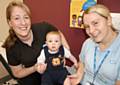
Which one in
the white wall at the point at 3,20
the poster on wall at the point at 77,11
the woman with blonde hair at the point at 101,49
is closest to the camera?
the woman with blonde hair at the point at 101,49

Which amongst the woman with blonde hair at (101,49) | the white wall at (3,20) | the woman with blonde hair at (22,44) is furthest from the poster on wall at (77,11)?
the white wall at (3,20)

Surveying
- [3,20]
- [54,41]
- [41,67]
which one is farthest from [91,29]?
[3,20]

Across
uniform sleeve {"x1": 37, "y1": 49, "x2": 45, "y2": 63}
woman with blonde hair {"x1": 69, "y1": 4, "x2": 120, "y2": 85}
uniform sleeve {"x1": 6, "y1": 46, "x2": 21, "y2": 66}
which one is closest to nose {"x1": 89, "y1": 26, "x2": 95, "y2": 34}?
woman with blonde hair {"x1": 69, "y1": 4, "x2": 120, "y2": 85}

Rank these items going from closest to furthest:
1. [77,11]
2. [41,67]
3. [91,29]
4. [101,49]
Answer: [91,29] < [101,49] < [41,67] < [77,11]

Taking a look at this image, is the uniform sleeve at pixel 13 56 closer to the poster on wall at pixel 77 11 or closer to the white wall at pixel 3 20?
the poster on wall at pixel 77 11

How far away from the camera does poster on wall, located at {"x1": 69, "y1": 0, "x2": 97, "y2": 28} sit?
2136 millimetres

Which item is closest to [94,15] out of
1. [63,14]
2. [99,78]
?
[99,78]

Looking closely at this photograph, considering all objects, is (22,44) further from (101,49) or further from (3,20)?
(3,20)

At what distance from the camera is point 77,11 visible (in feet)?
7.19

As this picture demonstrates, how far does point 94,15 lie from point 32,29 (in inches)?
26.9

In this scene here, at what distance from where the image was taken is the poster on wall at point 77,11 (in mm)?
2136

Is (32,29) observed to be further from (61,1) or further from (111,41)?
(111,41)

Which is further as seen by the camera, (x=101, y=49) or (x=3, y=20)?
(x=3, y=20)

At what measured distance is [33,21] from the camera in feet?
8.43
